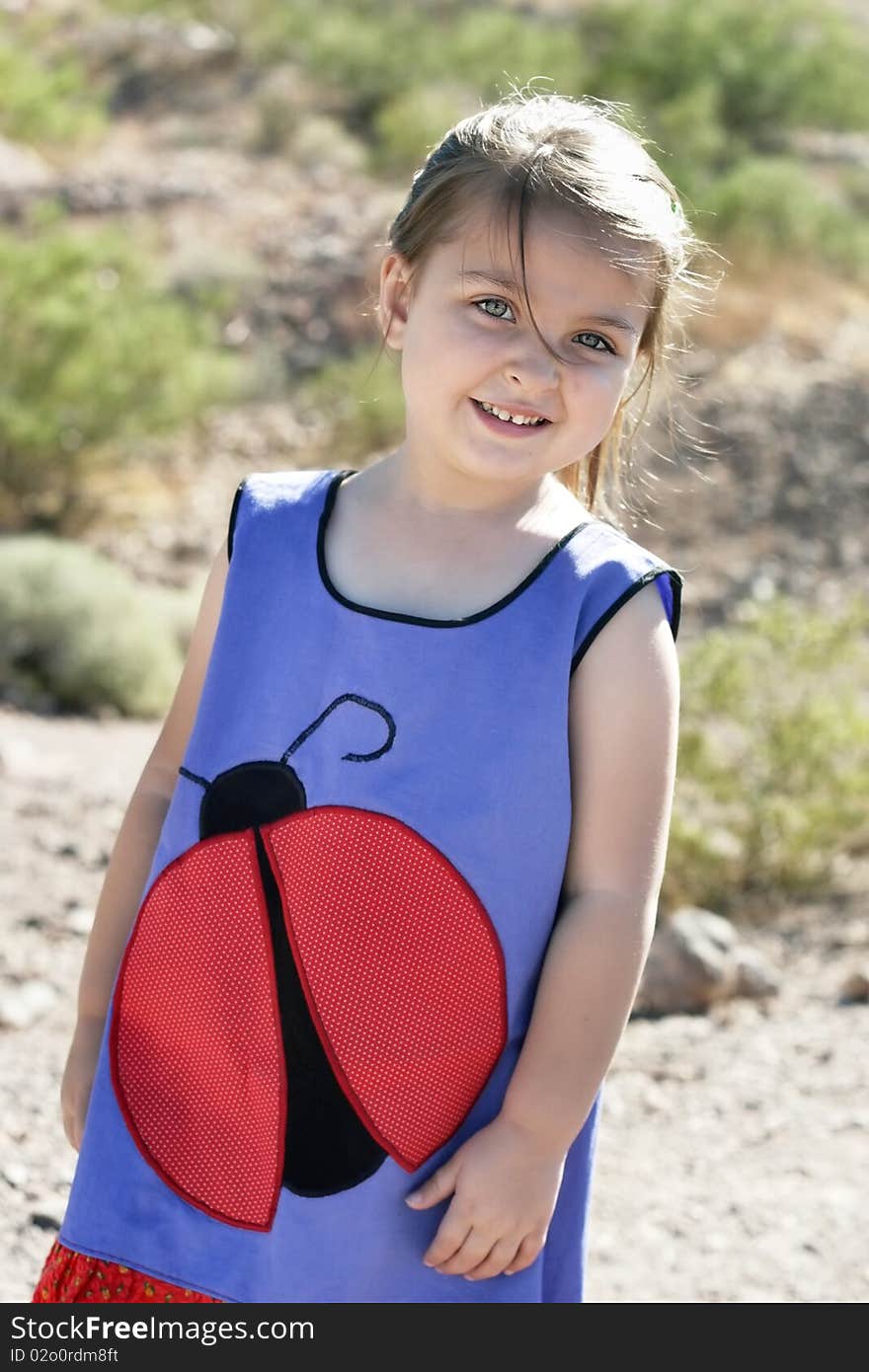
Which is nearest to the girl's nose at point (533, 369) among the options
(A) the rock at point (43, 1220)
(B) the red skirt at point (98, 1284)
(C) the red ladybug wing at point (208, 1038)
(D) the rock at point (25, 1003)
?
(C) the red ladybug wing at point (208, 1038)

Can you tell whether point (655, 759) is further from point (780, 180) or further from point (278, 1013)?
point (780, 180)

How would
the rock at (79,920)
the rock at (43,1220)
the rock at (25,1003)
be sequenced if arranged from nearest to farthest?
1. the rock at (43,1220)
2. the rock at (25,1003)
3. the rock at (79,920)

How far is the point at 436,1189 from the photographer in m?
1.40

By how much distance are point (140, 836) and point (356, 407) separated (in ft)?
30.1

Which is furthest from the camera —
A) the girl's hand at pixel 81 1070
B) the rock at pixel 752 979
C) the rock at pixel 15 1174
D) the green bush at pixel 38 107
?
the green bush at pixel 38 107

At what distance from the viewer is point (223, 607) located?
5.17ft

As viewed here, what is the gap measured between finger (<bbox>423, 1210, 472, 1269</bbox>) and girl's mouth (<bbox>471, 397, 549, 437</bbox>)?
696mm

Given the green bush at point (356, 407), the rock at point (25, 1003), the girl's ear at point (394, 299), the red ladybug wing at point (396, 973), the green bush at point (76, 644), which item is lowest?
the green bush at point (356, 407)

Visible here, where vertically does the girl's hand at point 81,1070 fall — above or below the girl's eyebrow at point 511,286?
below

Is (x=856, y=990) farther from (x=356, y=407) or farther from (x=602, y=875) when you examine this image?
(x=356, y=407)

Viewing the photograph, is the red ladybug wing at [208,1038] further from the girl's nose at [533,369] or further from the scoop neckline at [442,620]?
the girl's nose at [533,369]

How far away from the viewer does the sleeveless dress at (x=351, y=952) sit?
4.65 ft

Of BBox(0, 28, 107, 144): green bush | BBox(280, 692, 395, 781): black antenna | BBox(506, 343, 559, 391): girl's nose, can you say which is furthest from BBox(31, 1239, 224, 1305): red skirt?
BBox(0, 28, 107, 144): green bush

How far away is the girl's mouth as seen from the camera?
1.45 metres
